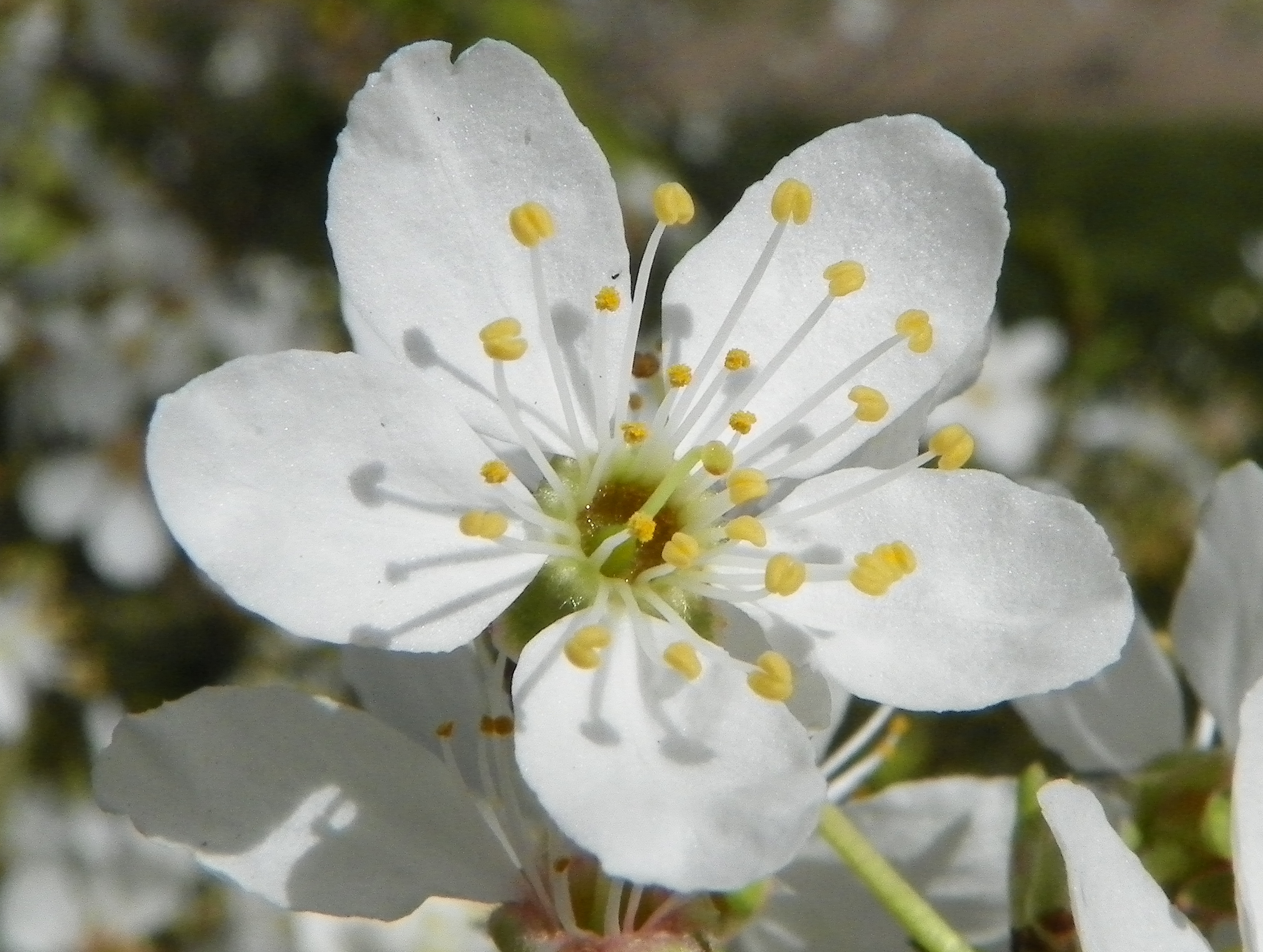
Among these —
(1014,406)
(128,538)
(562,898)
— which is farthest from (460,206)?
(1014,406)

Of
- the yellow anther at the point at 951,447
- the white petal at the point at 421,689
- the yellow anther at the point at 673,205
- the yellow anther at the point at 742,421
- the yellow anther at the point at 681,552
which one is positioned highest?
the yellow anther at the point at 673,205

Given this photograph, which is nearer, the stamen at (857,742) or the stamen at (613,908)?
the stamen at (613,908)

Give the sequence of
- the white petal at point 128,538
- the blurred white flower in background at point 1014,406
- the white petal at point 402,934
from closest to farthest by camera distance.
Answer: the white petal at point 402,934, the white petal at point 128,538, the blurred white flower in background at point 1014,406

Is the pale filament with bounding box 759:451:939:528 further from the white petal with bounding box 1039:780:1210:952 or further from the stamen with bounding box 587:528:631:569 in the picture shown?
the white petal with bounding box 1039:780:1210:952

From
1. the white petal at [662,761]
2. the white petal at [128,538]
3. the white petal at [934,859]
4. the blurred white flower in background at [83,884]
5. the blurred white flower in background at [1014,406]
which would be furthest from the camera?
the blurred white flower in background at [1014,406]

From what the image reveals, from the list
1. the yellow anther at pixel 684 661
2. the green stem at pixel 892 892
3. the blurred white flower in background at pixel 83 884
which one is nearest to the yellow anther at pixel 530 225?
the yellow anther at pixel 684 661

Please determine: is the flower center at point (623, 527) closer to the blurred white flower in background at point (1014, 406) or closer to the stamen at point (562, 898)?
the stamen at point (562, 898)
